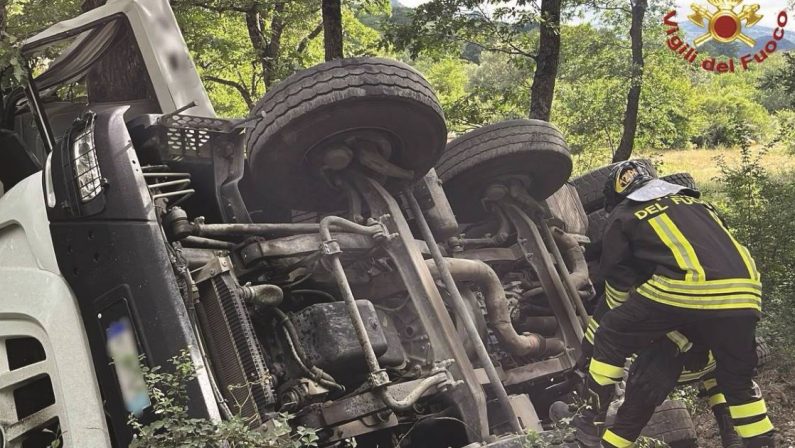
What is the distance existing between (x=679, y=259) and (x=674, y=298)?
0.57 ft

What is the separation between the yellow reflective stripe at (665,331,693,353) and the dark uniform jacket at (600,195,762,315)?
25 cm

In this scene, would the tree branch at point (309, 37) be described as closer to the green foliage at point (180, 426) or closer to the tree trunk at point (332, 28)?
the tree trunk at point (332, 28)

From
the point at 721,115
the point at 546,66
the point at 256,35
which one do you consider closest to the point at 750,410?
the point at 546,66

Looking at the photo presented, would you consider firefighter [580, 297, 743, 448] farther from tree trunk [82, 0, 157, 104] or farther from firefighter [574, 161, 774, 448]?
tree trunk [82, 0, 157, 104]

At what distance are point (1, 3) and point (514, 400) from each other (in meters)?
4.50

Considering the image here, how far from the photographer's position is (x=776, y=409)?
462 centimetres

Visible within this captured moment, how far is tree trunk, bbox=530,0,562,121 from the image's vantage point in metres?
8.92

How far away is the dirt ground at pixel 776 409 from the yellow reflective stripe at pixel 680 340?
3.01ft

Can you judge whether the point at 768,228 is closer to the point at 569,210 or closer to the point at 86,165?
the point at 569,210

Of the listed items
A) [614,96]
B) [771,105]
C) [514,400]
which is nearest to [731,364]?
[514,400]

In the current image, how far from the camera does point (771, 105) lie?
121 feet

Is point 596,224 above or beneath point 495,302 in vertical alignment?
above

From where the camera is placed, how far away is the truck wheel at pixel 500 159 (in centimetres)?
441

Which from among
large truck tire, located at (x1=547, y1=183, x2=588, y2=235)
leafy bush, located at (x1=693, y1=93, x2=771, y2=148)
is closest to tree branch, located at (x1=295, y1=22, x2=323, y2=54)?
large truck tire, located at (x1=547, y1=183, x2=588, y2=235)
